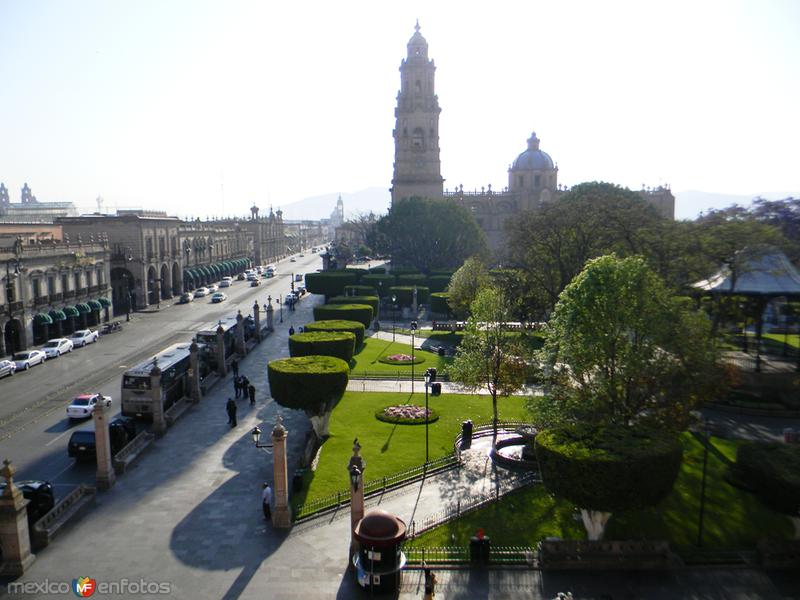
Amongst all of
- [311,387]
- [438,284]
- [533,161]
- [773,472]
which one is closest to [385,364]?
[311,387]

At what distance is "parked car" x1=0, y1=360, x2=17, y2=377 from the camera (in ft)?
140

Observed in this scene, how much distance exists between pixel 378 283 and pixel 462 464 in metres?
48.1

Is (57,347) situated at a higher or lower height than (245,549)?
higher

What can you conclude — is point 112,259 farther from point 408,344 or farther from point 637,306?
point 637,306

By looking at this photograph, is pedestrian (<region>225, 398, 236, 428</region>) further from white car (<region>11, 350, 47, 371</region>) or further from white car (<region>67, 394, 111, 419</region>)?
white car (<region>11, 350, 47, 371</region>)

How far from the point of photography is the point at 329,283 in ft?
248

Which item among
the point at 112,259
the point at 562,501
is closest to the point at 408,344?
the point at 562,501

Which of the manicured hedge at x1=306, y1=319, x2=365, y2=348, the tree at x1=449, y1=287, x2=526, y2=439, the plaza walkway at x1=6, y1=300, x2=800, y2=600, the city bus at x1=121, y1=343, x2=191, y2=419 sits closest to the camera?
the plaza walkway at x1=6, y1=300, x2=800, y2=600

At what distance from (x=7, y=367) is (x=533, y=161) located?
10637 cm

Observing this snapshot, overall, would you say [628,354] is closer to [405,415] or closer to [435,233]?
[405,415]

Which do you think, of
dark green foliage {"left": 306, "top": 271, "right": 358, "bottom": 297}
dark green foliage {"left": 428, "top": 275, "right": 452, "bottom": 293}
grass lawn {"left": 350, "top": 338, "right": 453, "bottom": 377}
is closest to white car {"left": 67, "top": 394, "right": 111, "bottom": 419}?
grass lawn {"left": 350, "top": 338, "right": 453, "bottom": 377}

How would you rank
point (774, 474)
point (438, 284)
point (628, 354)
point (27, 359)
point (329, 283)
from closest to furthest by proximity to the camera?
point (774, 474), point (628, 354), point (27, 359), point (329, 283), point (438, 284)

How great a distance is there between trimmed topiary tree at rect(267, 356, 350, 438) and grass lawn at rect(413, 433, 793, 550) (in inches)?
366

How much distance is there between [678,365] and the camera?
23.8m
